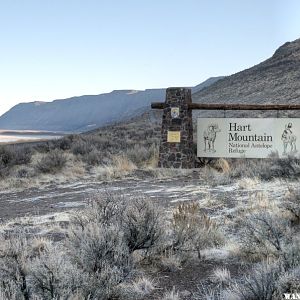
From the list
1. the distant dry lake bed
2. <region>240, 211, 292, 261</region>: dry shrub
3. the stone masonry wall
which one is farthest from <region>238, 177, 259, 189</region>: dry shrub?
the distant dry lake bed

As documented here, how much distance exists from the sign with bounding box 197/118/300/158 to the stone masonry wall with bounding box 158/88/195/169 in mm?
561

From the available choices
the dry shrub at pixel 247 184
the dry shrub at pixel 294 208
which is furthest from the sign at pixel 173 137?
the dry shrub at pixel 294 208

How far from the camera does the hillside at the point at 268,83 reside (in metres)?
50.5

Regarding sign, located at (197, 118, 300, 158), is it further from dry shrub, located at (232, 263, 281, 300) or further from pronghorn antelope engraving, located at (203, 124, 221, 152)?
dry shrub, located at (232, 263, 281, 300)

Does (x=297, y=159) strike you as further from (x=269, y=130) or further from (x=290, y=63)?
(x=290, y=63)

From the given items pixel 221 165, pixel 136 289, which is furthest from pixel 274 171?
pixel 136 289

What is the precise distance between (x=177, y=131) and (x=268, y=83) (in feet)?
134

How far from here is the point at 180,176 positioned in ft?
56.3

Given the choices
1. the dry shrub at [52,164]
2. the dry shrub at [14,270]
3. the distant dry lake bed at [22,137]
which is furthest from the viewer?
the distant dry lake bed at [22,137]

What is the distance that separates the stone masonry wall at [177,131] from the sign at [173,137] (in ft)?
0.14

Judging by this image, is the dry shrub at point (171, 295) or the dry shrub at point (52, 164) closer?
the dry shrub at point (171, 295)

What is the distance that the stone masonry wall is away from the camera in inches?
761

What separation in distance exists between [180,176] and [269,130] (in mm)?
4123

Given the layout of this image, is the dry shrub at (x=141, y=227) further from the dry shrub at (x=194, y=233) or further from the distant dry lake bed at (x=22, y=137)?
the distant dry lake bed at (x=22, y=137)
